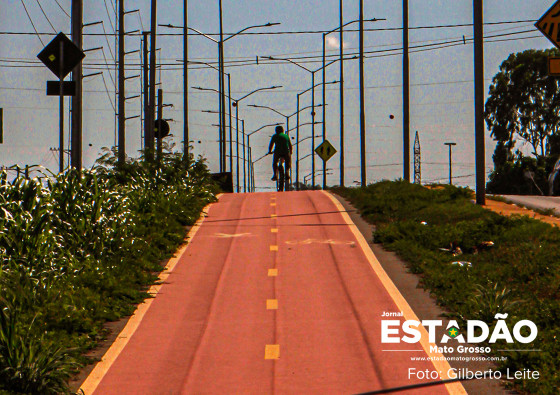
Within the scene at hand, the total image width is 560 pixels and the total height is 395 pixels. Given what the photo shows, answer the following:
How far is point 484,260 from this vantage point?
16188mm

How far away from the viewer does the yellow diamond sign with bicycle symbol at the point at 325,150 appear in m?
47.0

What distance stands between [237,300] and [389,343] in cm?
312

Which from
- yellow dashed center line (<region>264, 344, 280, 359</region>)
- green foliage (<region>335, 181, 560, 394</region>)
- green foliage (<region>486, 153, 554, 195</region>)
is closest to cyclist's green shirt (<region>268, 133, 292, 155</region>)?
green foliage (<region>335, 181, 560, 394</region>)

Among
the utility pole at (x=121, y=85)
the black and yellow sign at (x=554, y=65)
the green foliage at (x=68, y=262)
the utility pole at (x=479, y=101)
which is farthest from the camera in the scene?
the utility pole at (x=121, y=85)

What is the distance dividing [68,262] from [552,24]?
7.97 m

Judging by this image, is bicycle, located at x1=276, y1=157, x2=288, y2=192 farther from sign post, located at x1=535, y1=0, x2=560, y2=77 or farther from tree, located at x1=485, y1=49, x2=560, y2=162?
tree, located at x1=485, y1=49, x2=560, y2=162

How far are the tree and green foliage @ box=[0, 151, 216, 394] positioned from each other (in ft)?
163

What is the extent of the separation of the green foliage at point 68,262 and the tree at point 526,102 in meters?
49.7

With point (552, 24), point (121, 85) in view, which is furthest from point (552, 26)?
point (121, 85)

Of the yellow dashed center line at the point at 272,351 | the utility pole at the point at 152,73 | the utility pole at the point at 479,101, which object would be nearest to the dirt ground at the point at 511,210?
the utility pole at the point at 479,101

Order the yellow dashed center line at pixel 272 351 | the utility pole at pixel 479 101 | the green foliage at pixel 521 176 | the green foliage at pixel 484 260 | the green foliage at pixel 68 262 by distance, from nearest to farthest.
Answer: the green foliage at pixel 68 262, the yellow dashed center line at pixel 272 351, the green foliage at pixel 484 260, the utility pole at pixel 479 101, the green foliage at pixel 521 176

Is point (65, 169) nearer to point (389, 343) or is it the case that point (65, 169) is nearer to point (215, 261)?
point (215, 261)

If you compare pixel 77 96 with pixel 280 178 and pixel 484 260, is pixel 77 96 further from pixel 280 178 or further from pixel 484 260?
pixel 280 178

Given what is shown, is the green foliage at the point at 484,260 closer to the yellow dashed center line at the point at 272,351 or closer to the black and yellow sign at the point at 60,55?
the yellow dashed center line at the point at 272,351
